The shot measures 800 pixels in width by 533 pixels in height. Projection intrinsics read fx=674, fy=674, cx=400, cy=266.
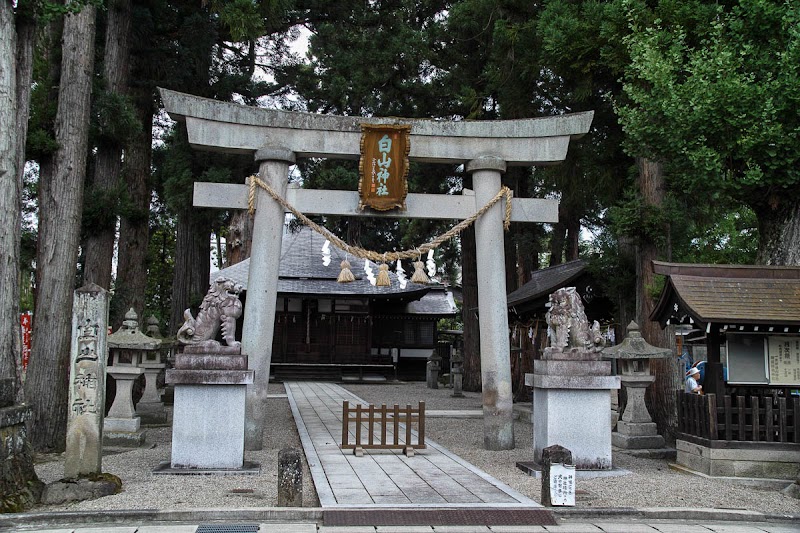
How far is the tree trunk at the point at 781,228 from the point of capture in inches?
416

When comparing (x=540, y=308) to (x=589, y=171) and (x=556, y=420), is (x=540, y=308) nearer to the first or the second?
(x=589, y=171)

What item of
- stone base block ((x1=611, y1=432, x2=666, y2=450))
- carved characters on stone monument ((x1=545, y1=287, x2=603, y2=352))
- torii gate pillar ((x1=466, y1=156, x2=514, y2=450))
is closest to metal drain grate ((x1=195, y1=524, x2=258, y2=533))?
carved characters on stone monument ((x1=545, y1=287, x2=603, y2=352))

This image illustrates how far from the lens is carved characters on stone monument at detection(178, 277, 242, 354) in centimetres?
905

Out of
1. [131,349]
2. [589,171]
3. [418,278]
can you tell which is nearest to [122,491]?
[131,349]

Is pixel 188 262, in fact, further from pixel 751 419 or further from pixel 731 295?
pixel 751 419

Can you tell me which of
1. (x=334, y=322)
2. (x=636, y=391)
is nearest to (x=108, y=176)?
(x=636, y=391)

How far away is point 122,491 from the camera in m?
7.57

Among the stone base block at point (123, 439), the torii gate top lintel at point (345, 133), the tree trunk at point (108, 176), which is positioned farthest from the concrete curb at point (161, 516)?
the tree trunk at point (108, 176)

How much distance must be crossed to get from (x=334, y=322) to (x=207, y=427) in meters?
18.2

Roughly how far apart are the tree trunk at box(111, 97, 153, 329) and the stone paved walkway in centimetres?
546

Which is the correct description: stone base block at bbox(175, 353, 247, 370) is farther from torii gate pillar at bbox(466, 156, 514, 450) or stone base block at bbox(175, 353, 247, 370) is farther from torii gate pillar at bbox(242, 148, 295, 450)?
torii gate pillar at bbox(466, 156, 514, 450)

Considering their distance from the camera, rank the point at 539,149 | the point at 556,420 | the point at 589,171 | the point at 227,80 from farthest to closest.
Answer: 1. the point at 227,80
2. the point at 589,171
3. the point at 539,149
4. the point at 556,420

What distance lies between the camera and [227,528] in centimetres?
616

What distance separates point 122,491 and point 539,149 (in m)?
8.34
